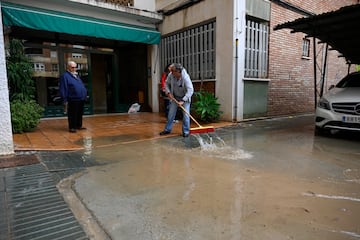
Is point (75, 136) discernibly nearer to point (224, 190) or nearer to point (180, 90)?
point (180, 90)

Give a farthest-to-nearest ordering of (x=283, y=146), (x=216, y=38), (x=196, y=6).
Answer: (x=196, y=6) < (x=216, y=38) < (x=283, y=146)

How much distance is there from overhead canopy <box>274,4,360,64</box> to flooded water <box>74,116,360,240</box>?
2.93m

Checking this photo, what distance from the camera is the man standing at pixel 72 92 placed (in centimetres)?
557

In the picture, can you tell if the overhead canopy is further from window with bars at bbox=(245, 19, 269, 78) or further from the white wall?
the white wall

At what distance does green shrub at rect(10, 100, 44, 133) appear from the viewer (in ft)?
17.9

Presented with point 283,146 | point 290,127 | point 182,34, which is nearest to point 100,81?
point 182,34

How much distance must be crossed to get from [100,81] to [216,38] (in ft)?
21.3

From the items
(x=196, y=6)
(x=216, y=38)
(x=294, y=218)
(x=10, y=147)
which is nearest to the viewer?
(x=294, y=218)

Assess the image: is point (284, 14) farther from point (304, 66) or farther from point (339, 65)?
point (339, 65)

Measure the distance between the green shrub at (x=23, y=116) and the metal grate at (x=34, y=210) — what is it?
2753 millimetres

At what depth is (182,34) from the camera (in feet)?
28.2

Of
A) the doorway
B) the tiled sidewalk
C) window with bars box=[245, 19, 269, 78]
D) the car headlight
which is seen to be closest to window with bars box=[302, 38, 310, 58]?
window with bars box=[245, 19, 269, 78]

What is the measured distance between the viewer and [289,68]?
8.80 meters

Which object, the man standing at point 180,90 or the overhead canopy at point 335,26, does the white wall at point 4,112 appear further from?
the overhead canopy at point 335,26
